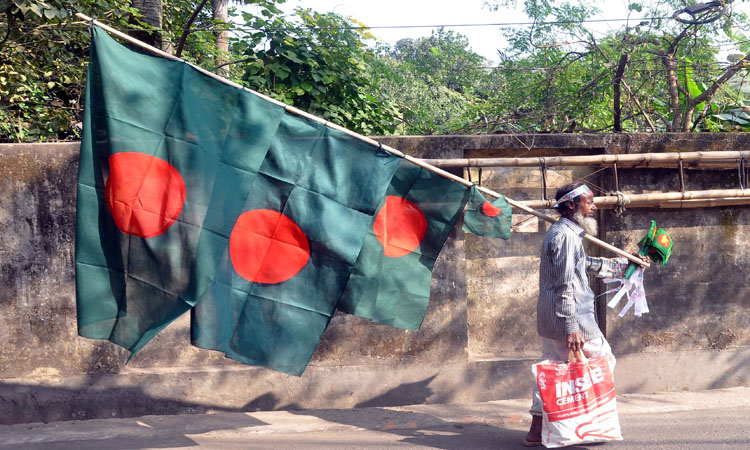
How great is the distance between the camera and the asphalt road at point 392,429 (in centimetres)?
436

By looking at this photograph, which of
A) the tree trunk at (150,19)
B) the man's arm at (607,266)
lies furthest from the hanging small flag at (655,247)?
the tree trunk at (150,19)

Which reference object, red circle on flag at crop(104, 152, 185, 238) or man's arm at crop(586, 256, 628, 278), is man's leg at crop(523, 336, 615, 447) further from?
red circle on flag at crop(104, 152, 185, 238)

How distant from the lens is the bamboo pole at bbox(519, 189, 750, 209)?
506 centimetres

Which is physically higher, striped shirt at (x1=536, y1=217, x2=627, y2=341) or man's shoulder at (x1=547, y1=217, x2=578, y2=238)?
man's shoulder at (x1=547, y1=217, x2=578, y2=238)

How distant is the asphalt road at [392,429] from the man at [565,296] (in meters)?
0.59

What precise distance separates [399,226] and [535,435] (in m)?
1.68

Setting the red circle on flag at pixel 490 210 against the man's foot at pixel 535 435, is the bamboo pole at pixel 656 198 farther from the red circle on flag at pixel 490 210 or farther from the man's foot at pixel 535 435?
the man's foot at pixel 535 435

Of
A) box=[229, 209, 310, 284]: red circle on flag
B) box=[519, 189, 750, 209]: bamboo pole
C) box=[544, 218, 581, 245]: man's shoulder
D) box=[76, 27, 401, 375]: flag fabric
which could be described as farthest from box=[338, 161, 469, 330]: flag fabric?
box=[519, 189, 750, 209]: bamboo pole

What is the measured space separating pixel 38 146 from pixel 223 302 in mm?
2116

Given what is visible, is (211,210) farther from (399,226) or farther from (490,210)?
(490,210)

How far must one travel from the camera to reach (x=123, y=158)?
364cm

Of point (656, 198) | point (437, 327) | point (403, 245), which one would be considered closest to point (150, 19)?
point (403, 245)

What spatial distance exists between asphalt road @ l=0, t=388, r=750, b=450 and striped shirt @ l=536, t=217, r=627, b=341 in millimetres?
856

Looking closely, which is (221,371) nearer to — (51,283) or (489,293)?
(51,283)
